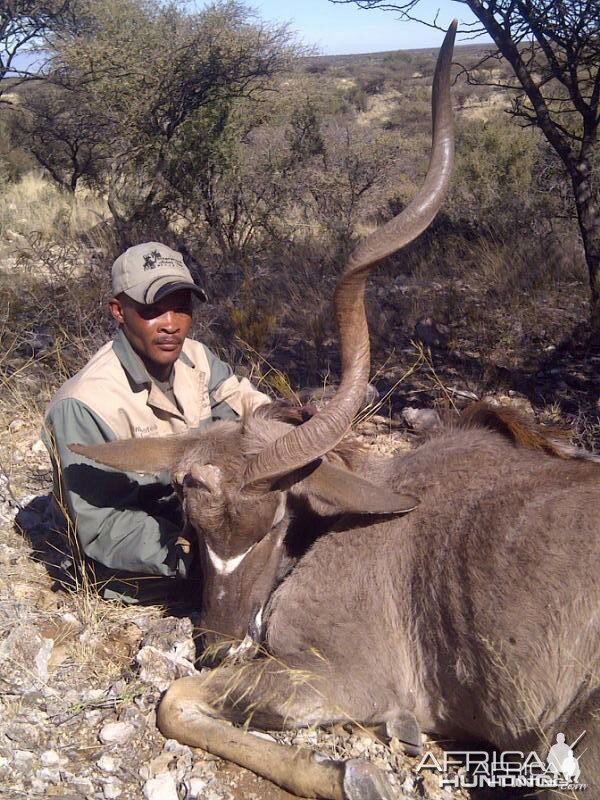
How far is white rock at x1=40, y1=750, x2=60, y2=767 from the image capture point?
3229 millimetres

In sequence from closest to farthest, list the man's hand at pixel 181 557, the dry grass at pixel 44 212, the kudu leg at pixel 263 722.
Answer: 1. the kudu leg at pixel 263 722
2. the man's hand at pixel 181 557
3. the dry grass at pixel 44 212

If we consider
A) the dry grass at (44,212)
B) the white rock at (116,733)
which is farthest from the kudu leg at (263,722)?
the dry grass at (44,212)

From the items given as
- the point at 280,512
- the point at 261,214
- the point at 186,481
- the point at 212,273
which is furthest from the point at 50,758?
the point at 261,214

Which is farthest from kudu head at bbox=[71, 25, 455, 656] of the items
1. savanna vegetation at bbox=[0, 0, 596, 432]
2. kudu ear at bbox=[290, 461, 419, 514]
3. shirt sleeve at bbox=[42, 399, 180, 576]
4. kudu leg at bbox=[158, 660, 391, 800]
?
savanna vegetation at bbox=[0, 0, 596, 432]

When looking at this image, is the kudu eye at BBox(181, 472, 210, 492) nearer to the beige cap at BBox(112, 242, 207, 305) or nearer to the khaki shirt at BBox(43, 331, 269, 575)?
the khaki shirt at BBox(43, 331, 269, 575)

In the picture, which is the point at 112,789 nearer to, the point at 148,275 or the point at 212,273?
the point at 148,275

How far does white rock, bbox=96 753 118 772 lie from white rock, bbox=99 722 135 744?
0.30 feet

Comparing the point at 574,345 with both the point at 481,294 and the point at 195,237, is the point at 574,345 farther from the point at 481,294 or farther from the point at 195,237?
the point at 195,237

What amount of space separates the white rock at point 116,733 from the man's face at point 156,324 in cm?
197

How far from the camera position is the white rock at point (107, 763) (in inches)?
128

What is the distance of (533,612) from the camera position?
309 cm

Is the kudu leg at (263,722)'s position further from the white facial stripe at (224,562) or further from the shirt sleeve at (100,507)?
the shirt sleeve at (100,507)

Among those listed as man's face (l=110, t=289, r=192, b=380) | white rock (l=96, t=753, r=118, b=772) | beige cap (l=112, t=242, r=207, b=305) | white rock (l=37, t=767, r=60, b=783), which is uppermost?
beige cap (l=112, t=242, r=207, b=305)

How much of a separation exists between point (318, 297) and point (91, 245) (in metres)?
4.67
